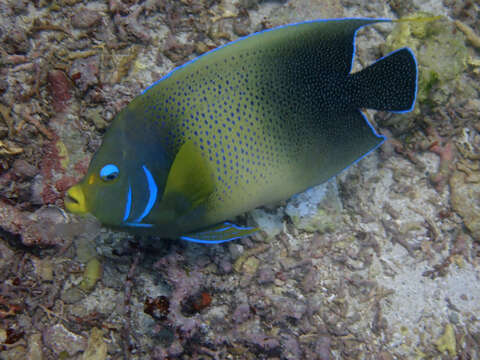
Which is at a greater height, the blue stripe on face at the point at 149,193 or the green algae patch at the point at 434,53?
the green algae patch at the point at 434,53

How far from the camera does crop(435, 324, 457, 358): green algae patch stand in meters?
2.73

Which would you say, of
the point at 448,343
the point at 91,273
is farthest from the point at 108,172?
the point at 448,343

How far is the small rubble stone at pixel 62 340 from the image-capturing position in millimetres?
2303

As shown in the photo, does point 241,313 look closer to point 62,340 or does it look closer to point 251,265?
point 251,265

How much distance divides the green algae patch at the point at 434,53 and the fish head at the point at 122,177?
2594 mm

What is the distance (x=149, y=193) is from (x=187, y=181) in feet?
0.65

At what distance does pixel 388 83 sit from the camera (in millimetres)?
1602

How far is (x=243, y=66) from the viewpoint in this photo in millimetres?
1535

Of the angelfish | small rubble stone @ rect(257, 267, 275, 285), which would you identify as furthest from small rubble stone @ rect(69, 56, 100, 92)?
small rubble stone @ rect(257, 267, 275, 285)

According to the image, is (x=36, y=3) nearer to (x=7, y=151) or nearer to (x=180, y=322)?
(x=7, y=151)

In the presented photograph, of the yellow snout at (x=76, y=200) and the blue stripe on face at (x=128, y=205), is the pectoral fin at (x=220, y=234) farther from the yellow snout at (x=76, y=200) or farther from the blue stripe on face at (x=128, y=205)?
the yellow snout at (x=76, y=200)

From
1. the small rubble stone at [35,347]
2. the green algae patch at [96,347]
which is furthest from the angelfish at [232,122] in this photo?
the small rubble stone at [35,347]

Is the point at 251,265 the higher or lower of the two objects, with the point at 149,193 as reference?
lower

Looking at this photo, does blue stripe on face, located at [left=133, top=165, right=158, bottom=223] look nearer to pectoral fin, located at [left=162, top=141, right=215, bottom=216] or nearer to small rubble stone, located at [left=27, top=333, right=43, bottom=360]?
pectoral fin, located at [left=162, top=141, right=215, bottom=216]
